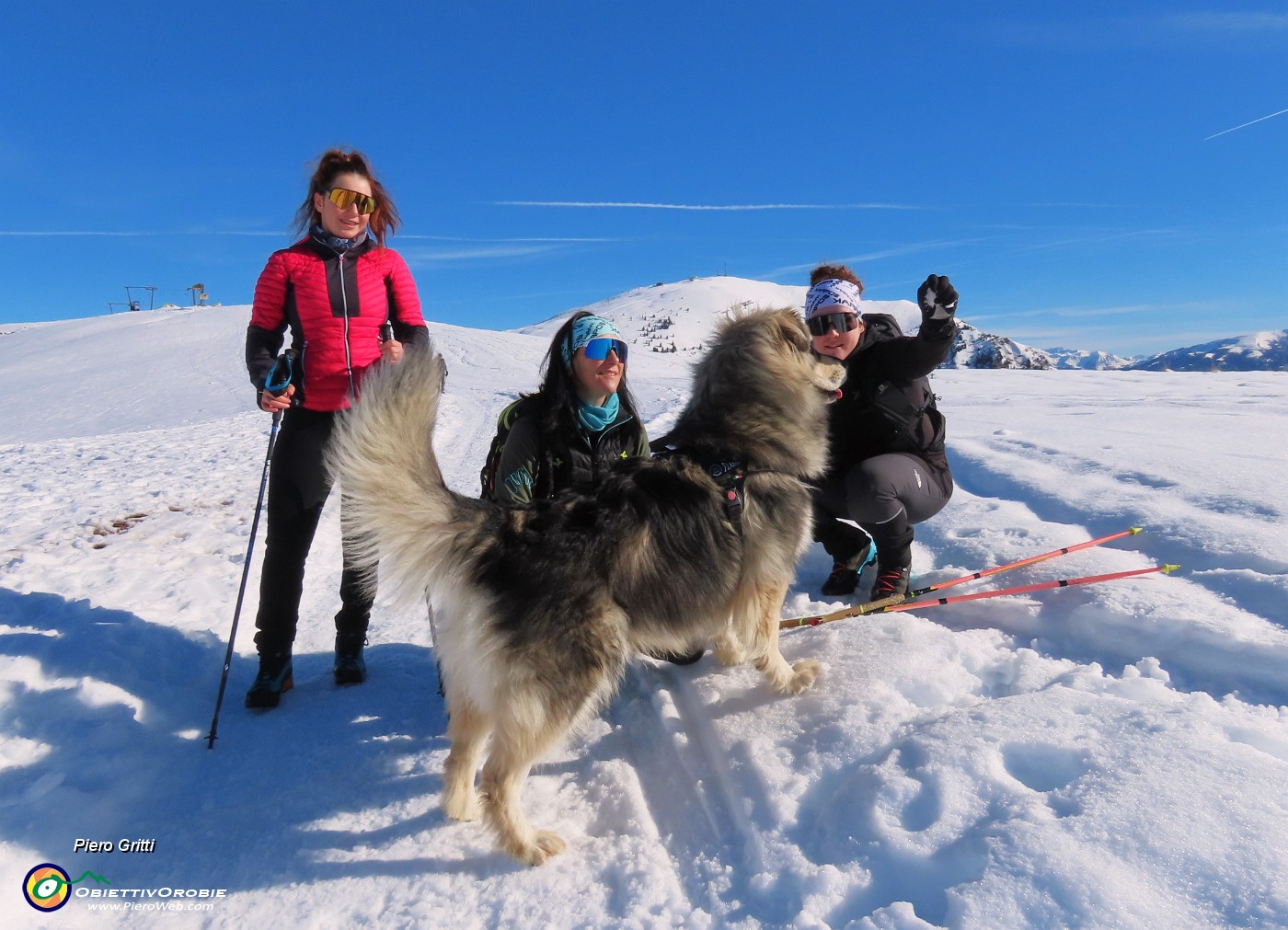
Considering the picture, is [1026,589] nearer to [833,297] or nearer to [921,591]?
[921,591]

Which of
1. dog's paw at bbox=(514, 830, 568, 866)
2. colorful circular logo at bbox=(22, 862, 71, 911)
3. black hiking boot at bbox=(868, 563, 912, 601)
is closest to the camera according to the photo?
colorful circular logo at bbox=(22, 862, 71, 911)

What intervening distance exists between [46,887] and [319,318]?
2.41 meters

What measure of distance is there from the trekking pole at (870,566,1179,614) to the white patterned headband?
66.4 inches

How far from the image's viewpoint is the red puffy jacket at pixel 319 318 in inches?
130

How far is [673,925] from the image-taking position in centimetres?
200

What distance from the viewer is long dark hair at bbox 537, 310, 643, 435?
127 inches

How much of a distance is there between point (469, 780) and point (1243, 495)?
469 centimetres

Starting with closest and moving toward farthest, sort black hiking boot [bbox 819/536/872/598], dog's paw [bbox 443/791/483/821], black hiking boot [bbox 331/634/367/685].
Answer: dog's paw [bbox 443/791/483/821], black hiking boot [bbox 331/634/367/685], black hiking boot [bbox 819/536/872/598]

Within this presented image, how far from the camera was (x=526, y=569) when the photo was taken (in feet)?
7.68

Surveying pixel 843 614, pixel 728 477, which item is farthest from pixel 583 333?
pixel 843 614

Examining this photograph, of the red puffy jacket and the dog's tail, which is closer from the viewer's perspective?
the dog's tail

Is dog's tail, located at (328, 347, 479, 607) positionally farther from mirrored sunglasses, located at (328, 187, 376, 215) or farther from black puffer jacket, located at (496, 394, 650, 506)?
mirrored sunglasses, located at (328, 187, 376, 215)

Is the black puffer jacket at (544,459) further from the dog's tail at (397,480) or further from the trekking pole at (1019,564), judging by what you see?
the trekking pole at (1019,564)

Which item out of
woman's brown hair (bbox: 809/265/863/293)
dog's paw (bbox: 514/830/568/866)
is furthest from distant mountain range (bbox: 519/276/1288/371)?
dog's paw (bbox: 514/830/568/866)
